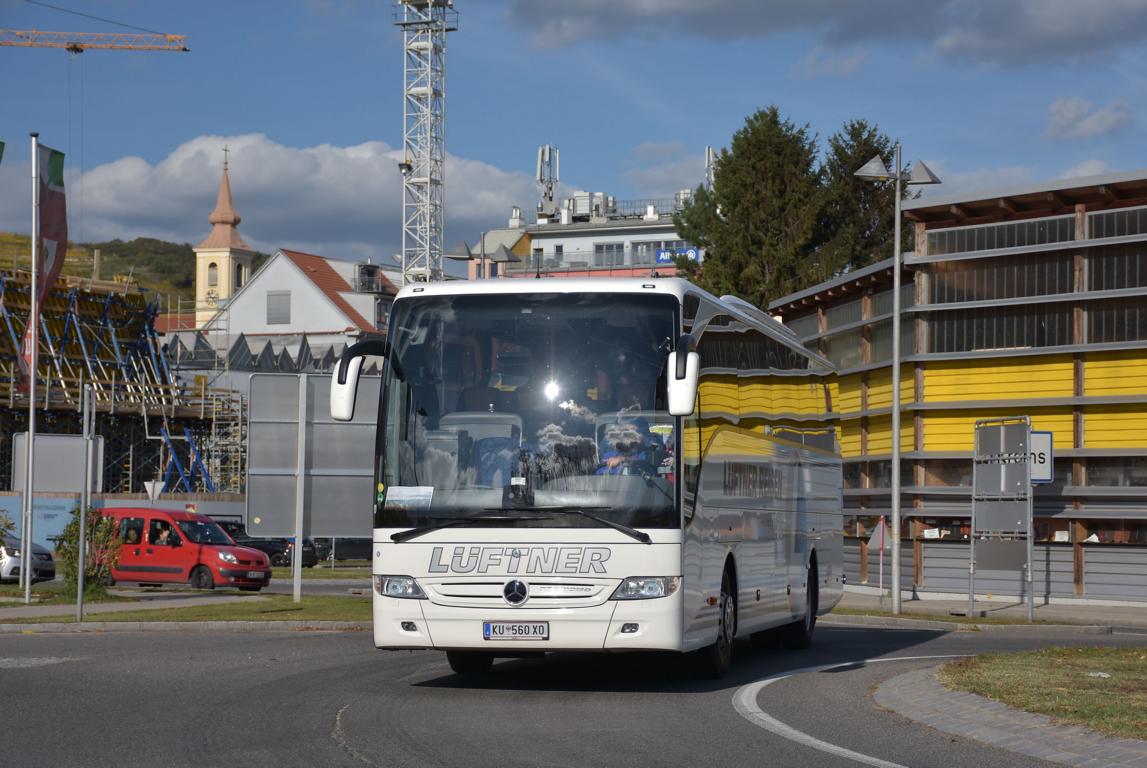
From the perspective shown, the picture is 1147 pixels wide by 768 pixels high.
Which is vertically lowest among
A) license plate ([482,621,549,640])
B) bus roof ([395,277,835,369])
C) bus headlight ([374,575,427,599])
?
license plate ([482,621,549,640])

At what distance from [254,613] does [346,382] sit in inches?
465

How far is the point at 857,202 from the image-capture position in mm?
70812

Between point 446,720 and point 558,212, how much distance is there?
110642 millimetres

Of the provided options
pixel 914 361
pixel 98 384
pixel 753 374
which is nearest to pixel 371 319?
pixel 98 384

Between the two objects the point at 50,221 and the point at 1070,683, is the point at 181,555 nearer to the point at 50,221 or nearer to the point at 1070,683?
the point at 50,221

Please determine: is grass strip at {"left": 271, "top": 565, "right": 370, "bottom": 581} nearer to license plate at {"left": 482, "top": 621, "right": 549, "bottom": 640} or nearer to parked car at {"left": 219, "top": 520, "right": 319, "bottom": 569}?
parked car at {"left": 219, "top": 520, "right": 319, "bottom": 569}

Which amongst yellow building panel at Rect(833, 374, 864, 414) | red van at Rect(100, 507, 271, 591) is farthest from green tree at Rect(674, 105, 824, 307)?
red van at Rect(100, 507, 271, 591)

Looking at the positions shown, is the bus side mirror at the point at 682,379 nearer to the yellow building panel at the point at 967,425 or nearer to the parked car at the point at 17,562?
the yellow building panel at the point at 967,425

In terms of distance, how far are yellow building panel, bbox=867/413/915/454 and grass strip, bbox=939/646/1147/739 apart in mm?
20698

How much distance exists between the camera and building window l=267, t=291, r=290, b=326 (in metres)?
105

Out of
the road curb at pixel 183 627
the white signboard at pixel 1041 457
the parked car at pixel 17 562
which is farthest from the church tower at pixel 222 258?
the road curb at pixel 183 627

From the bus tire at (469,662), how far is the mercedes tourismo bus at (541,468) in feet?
5.56

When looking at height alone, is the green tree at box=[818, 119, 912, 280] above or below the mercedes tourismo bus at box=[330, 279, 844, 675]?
above

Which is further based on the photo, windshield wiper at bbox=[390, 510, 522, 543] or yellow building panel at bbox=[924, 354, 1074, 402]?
yellow building panel at bbox=[924, 354, 1074, 402]
